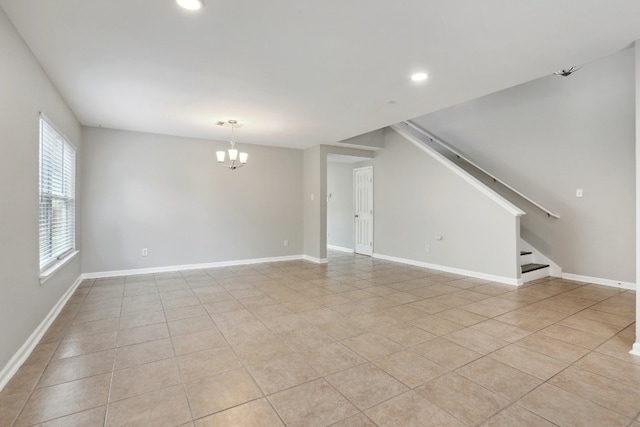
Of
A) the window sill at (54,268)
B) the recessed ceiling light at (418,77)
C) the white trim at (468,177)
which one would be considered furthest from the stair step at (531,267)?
the window sill at (54,268)

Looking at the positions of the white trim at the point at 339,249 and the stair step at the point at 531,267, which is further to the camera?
the white trim at the point at 339,249

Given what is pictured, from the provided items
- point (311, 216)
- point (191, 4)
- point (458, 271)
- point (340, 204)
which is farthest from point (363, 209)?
point (191, 4)

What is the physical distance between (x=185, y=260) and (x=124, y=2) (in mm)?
4578

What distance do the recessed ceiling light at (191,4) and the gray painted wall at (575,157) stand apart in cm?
551

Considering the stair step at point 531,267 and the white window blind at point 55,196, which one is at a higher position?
the white window blind at point 55,196

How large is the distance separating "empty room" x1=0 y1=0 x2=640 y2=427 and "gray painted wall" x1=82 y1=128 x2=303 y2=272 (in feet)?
0.13

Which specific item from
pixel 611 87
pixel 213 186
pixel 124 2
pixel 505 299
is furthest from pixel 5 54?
pixel 611 87

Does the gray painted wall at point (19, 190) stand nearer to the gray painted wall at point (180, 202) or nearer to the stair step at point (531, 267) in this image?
the gray painted wall at point (180, 202)

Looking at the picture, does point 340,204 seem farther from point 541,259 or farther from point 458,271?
point 541,259

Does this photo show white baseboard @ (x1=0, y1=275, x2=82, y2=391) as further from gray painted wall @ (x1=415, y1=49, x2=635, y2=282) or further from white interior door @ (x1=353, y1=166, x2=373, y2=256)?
gray painted wall @ (x1=415, y1=49, x2=635, y2=282)

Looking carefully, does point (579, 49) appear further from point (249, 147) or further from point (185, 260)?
point (185, 260)

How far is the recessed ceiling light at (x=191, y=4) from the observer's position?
77.1 inches

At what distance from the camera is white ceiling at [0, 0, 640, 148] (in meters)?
2.08

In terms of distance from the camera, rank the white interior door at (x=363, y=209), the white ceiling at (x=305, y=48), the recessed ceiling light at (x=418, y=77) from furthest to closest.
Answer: the white interior door at (x=363, y=209) → the recessed ceiling light at (x=418, y=77) → the white ceiling at (x=305, y=48)
